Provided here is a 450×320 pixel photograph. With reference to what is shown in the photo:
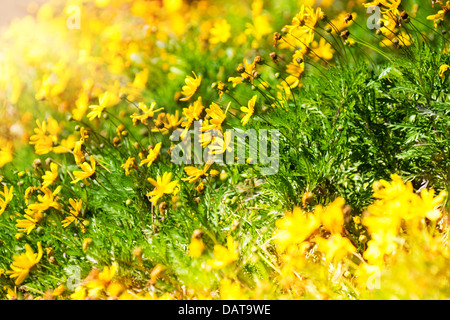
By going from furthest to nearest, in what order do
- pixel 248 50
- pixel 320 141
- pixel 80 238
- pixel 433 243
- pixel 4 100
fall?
pixel 4 100, pixel 248 50, pixel 80 238, pixel 320 141, pixel 433 243

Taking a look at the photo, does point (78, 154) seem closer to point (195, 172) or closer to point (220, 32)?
point (195, 172)

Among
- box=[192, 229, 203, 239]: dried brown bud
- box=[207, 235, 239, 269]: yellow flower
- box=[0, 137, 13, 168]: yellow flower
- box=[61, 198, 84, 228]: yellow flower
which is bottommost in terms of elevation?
box=[207, 235, 239, 269]: yellow flower

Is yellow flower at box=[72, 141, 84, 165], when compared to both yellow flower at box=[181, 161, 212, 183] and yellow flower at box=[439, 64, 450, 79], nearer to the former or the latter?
yellow flower at box=[181, 161, 212, 183]

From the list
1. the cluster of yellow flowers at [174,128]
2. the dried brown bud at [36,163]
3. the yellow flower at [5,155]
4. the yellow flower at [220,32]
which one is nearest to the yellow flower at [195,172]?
the cluster of yellow flowers at [174,128]

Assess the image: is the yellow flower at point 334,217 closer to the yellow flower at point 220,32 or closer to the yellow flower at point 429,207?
the yellow flower at point 429,207

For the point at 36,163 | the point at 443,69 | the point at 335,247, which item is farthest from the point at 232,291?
the point at 36,163

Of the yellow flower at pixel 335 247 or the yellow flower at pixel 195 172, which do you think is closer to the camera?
the yellow flower at pixel 335 247

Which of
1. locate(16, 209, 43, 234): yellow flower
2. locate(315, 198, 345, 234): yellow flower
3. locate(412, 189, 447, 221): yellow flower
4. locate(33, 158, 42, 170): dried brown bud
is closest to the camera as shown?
locate(412, 189, 447, 221): yellow flower

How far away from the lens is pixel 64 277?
126 centimetres

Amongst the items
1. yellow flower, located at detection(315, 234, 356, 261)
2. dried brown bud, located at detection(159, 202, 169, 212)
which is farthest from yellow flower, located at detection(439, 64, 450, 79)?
dried brown bud, located at detection(159, 202, 169, 212)
